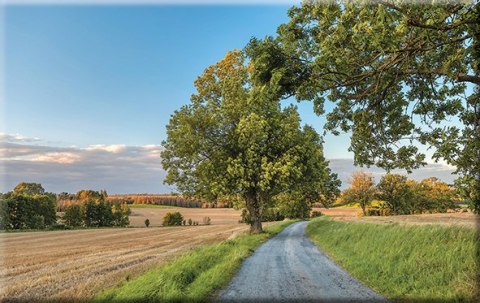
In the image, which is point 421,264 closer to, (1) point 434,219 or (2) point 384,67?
(2) point 384,67

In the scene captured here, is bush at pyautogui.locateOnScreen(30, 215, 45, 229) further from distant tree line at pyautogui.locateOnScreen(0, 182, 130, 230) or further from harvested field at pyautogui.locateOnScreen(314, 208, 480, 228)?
harvested field at pyautogui.locateOnScreen(314, 208, 480, 228)

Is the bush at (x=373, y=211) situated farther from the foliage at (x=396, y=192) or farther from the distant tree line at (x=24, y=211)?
the distant tree line at (x=24, y=211)

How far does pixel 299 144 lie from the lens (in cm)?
3744

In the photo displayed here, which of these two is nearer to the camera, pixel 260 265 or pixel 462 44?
pixel 462 44

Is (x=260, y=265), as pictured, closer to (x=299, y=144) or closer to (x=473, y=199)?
(x=473, y=199)

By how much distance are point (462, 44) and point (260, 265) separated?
40.1 feet

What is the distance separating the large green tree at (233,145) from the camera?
35156mm

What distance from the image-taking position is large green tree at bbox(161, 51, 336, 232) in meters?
35.2

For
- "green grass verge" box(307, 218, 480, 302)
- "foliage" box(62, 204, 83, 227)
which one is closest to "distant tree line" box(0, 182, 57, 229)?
"foliage" box(62, 204, 83, 227)

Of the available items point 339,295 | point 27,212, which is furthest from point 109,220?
point 339,295

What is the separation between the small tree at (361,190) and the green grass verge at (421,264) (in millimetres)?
61356

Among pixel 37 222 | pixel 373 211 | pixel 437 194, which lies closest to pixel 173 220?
pixel 37 222

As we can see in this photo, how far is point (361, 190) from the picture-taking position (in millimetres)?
78188

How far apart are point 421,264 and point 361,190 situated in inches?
2697
